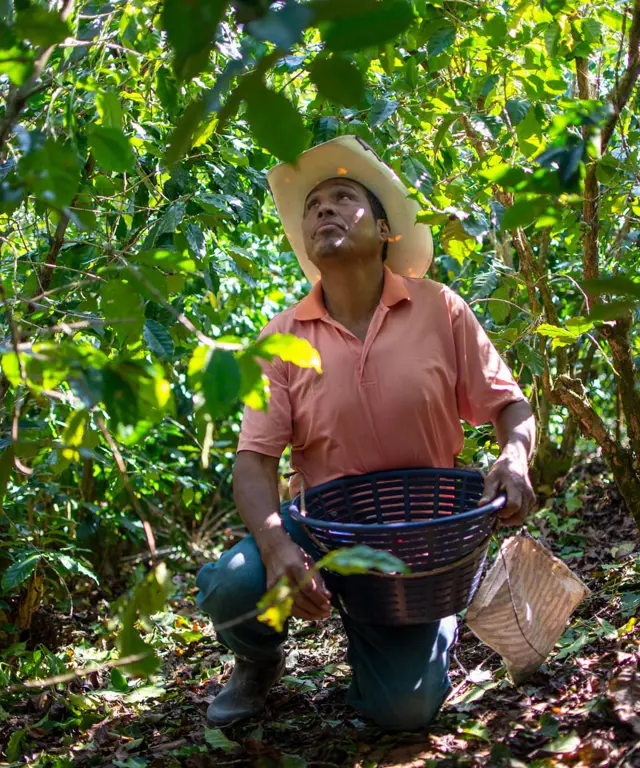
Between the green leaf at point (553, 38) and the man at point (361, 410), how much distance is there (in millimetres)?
552

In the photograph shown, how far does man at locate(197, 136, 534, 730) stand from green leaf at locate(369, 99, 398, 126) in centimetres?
15

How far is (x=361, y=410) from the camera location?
226 cm

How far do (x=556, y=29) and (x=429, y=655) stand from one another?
174cm

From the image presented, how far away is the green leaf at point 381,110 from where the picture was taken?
7.35 feet

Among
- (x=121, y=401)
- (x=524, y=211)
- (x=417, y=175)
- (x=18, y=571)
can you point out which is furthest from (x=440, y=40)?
(x=18, y=571)

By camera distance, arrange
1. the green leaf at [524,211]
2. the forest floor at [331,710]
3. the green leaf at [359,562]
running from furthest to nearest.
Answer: the forest floor at [331,710]
the green leaf at [524,211]
the green leaf at [359,562]

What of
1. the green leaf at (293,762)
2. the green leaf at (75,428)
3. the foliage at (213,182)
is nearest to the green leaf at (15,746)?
the foliage at (213,182)

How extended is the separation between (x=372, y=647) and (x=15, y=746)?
2.96 ft

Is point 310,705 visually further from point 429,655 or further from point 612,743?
point 612,743

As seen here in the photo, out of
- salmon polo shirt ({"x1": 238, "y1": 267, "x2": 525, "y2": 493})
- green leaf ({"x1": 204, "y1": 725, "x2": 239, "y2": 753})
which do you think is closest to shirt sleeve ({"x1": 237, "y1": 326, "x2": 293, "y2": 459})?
salmon polo shirt ({"x1": 238, "y1": 267, "x2": 525, "y2": 493})

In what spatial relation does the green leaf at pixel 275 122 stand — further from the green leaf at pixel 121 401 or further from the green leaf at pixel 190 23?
the green leaf at pixel 121 401

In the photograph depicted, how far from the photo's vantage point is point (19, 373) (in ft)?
4.63

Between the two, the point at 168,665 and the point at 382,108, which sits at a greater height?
the point at 382,108

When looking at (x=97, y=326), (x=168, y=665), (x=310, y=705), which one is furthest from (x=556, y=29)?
(x=168, y=665)
